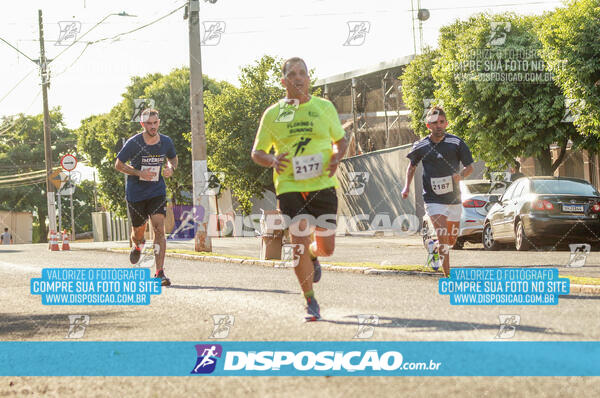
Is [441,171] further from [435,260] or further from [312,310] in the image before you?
[312,310]

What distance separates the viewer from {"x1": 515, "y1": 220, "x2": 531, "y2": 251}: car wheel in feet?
50.8

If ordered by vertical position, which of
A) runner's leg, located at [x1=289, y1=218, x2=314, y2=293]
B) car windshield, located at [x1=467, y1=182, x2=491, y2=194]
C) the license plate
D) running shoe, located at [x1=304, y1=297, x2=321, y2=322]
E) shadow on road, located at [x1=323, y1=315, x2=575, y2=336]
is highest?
car windshield, located at [x1=467, y1=182, x2=491, y2=194]

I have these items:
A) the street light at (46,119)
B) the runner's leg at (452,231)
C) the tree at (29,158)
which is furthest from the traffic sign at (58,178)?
the tree at (29,158)

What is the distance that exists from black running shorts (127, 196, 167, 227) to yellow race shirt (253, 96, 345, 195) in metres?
4.28

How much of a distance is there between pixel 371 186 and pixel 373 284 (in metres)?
26.1

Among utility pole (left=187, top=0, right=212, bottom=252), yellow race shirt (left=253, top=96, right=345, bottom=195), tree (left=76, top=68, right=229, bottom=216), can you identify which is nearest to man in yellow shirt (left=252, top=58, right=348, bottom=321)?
yellow race shirt (left=253, top=96, right=345, bottom=195)

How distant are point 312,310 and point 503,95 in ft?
62.1

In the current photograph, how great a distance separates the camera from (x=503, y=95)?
23453 mm

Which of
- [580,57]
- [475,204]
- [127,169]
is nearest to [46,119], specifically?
[475,204]

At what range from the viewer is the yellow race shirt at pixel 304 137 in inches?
202

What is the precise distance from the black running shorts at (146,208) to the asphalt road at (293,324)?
0.95 m

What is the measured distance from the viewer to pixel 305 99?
5121mm

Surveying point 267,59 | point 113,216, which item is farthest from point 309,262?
point 113,216

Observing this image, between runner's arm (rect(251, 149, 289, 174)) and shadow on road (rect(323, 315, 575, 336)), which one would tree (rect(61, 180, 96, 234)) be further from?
runner's arm (rect(251, 149, 289, 174))
